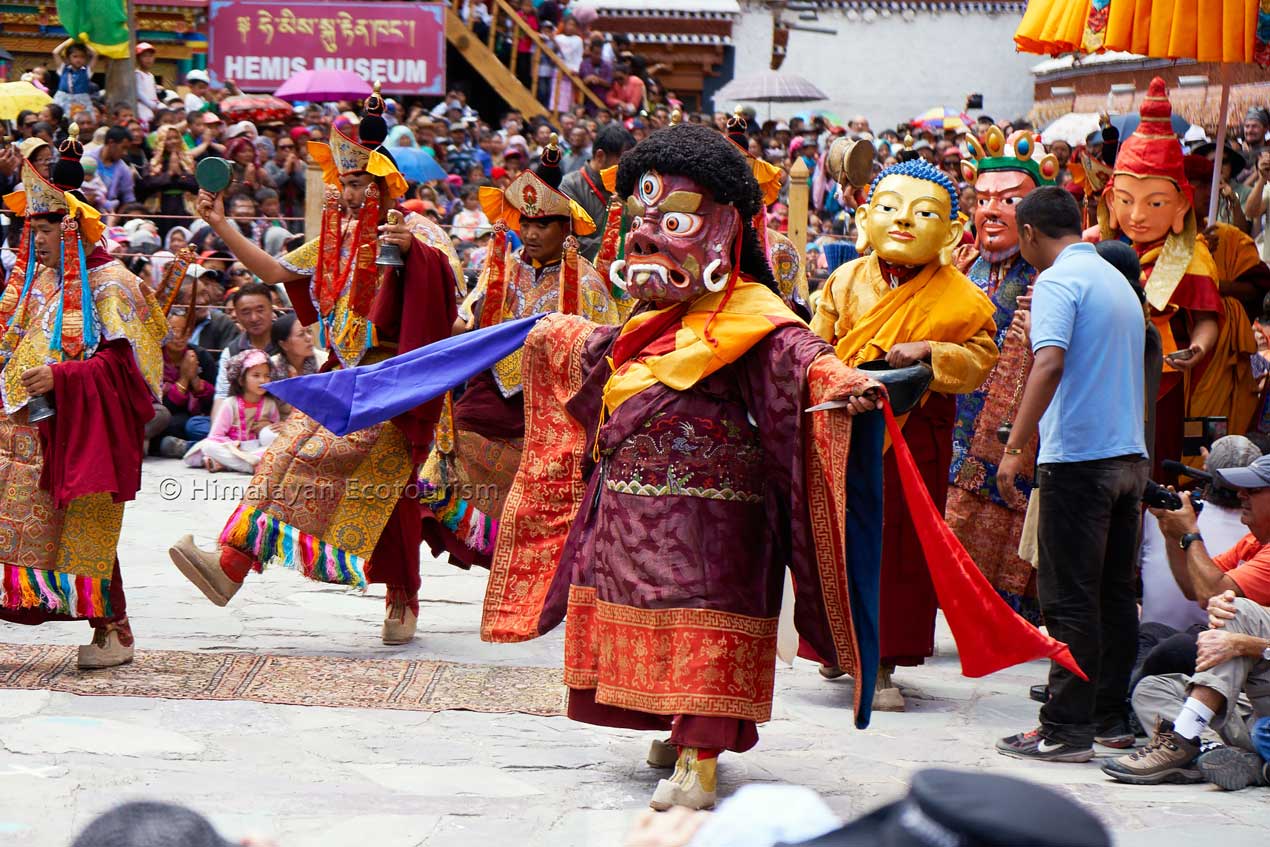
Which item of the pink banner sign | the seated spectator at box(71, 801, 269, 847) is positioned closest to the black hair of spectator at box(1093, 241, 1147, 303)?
the seated spectator at box(71, 801, 269, 847)

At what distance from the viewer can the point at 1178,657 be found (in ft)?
18.3

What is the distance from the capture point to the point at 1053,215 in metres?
5.61

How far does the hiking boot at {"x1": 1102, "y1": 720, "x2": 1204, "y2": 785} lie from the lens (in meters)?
5.18

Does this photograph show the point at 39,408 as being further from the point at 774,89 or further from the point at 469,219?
the point at 774,89

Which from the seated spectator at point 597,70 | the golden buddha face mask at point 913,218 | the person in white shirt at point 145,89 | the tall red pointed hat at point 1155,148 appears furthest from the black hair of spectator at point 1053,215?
the seated spectator at point 597,70

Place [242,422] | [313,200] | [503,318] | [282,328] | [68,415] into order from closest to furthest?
[68,415] → [503,318] → [282,328] → [242,422] → [313,200]

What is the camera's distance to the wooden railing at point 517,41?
22.5 m

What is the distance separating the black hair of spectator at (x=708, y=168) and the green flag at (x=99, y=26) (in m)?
12.5

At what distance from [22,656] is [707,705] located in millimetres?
3085

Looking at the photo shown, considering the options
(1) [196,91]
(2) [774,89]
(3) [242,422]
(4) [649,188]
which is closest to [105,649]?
(4) [649,188]

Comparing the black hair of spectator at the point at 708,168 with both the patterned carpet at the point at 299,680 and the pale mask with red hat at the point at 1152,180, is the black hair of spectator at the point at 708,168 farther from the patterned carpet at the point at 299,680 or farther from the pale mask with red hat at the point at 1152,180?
the pale mask with red hat at the point at 1152,180

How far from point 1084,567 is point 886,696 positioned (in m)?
1.03

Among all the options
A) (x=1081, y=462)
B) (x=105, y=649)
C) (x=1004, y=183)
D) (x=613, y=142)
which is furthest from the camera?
(x=613, y=142)

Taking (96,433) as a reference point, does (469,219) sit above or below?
above
